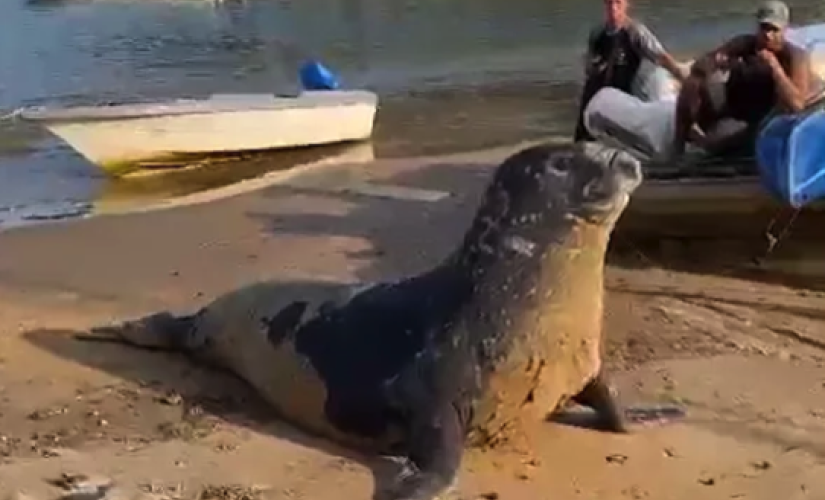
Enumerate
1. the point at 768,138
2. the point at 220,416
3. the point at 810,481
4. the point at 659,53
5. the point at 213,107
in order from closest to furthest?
the point at 810,481, the point at 220,416, the point at 768,138, the point at 659,53, the point at 213,107

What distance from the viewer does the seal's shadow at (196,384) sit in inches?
243

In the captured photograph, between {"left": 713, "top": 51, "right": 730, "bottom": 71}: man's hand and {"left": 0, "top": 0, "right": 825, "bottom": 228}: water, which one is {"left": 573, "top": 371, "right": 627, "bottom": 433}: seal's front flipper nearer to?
{"left": 713, "top": 51, "right": 730, "bottom": 71}: man's hand

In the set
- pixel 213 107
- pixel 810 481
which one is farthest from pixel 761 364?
pixel 213 107

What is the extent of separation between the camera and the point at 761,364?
7.25 metres

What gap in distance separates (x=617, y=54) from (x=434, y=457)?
516 cm

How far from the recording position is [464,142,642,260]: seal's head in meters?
6.10

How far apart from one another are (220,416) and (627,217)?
3549mm

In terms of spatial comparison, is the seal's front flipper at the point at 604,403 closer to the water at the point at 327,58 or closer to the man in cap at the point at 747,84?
the man in cap at the point at 747,84

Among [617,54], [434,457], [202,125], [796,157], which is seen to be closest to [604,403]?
[434,457]

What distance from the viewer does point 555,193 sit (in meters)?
6.12

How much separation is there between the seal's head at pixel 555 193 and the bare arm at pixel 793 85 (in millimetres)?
2841

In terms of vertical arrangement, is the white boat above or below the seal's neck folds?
below

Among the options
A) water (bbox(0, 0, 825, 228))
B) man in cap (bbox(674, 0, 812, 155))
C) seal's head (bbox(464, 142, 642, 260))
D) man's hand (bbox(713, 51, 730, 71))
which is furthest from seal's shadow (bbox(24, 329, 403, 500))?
water (bbox(0, 0, 825, 228))

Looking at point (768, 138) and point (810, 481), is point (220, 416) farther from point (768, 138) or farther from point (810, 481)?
point (768, 138)
